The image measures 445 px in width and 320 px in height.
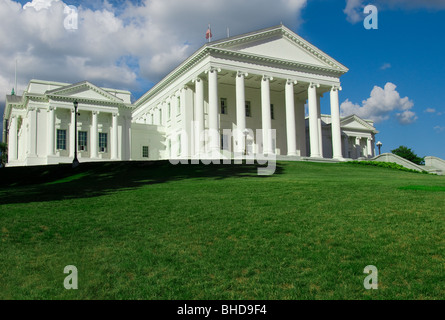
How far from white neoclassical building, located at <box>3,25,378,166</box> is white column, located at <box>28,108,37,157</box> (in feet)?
0.37

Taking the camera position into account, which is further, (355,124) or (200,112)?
(355,124)

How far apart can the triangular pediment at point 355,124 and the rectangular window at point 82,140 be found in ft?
146

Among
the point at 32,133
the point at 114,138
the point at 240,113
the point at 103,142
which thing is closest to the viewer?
the point at 240,113

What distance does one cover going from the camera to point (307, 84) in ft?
182

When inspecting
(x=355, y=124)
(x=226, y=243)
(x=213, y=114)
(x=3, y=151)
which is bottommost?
(x=226, y=243)

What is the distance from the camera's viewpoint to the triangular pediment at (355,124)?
7831 cm

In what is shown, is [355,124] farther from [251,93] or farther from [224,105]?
[224,105]

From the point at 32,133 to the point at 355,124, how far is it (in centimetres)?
5496

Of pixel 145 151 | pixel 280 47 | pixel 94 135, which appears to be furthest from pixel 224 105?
pixel 94 135

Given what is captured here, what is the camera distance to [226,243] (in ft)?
35.3

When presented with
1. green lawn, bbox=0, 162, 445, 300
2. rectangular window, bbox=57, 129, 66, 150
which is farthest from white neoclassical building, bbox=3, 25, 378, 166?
green lawn, bbox=0, 162, 445, 300
